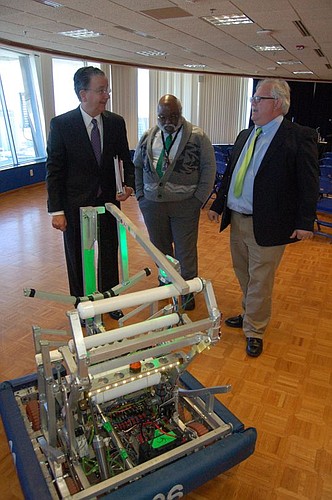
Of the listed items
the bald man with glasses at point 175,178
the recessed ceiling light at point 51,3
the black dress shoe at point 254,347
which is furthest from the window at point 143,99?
the black dress shoe at point 254,347

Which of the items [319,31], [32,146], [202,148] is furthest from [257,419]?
[32,146]

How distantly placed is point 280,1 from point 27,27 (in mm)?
3038

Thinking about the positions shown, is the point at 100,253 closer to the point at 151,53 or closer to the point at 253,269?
the point at 253,269

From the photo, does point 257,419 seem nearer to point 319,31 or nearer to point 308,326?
point 308,326

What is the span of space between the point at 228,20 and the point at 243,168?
9.20 feet

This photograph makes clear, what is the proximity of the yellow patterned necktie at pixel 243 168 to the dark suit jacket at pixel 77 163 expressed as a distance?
2.59 ft

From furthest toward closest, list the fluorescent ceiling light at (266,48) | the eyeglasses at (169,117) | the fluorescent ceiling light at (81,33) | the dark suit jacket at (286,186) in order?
the fluorescent ceiling light at (266,48)
the fluorescent ceiling light at (81,33)
the eyeglasses at (169,117)
the dark suit jacket at (286,186)

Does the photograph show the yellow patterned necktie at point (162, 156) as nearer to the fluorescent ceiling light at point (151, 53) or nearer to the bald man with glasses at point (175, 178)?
the bald man with glasses at point (175, 178)

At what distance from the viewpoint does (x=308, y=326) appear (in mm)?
2934

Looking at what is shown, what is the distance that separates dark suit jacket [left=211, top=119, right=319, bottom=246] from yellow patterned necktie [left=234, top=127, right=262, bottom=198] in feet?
0.38

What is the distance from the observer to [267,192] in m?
2.31

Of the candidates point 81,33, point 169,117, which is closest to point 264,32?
point 81,33

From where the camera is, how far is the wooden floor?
1.71 m

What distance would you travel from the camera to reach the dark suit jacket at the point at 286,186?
2230 millimetres
